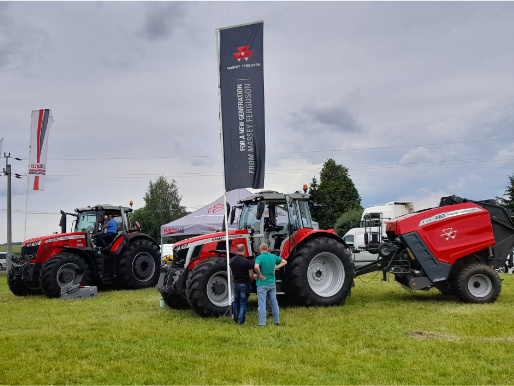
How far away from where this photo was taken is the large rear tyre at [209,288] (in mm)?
9773

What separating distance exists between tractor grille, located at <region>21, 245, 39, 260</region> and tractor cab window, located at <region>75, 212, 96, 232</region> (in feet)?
4.82

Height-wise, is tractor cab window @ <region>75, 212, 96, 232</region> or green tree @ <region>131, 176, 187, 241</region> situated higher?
green tree @ <region>131, 176, 187, 241</region>

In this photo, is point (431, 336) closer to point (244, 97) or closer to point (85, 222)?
point (244, 97)

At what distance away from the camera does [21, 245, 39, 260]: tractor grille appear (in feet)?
51.6

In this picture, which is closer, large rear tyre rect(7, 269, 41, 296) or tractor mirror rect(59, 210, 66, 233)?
large rear tyre rect(7, 269, 41, 296)

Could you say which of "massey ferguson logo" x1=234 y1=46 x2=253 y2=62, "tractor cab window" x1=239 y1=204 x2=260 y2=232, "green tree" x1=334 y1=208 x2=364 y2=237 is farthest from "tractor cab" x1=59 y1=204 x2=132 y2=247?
"green tree" x1=334 y1=208 x2=364 y2=237

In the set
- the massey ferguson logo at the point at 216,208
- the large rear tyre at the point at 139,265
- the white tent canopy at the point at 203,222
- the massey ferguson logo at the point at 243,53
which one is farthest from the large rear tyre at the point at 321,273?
the massey ferguson logo at the point at 216,208

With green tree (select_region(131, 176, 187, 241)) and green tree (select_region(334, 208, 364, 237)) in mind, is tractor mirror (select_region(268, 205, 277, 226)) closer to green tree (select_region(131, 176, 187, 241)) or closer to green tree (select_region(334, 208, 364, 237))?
green tree (select_region(334, 208, 364, 237))

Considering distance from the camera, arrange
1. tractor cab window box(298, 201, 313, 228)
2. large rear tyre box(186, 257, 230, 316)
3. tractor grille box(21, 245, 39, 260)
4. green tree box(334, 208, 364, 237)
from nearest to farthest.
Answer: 1. large rear tyre box(186, 257, 230, 316)
2. tractor cab window box(298, 201, 313, 228)
3. tractor grille box(21, 245, 39, 260)
4. green tree box(334, 208, 364, 237)

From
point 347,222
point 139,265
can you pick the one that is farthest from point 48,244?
point 347,222

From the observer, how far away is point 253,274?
960 centimetres

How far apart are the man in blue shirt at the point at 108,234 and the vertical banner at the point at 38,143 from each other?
5985 mm

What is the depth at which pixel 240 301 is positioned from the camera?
369 inches

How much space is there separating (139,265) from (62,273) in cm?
262
